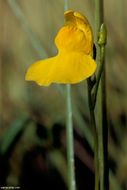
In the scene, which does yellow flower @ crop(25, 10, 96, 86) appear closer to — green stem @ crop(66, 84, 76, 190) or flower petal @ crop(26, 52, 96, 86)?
flower petal @ crop(26, 52, 96, 86)

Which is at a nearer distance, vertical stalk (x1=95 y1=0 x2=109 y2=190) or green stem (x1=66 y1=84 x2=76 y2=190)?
vertical stalk (x1=95 y1=0 x2=109 y2=190)

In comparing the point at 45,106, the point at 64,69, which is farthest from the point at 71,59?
the point at 45,106

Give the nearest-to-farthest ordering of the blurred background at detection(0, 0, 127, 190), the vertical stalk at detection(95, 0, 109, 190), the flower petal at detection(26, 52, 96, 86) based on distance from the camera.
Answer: the flower petal at detection(26, 52, 96, 86), the vertical stalk at detection(95, 0, 109, 190), the blurred background at detection(0, 0, 127, 190)

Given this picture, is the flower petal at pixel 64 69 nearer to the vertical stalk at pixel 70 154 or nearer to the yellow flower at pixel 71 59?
the yellow flower at pixel 71 59

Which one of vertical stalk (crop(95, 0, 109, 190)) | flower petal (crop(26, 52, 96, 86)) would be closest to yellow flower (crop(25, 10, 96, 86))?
flower petal (crop(26, 52, 96, 86))

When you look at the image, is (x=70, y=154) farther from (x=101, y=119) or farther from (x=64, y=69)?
(x=64, y=69)

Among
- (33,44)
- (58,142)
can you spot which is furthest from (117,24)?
(58,142)

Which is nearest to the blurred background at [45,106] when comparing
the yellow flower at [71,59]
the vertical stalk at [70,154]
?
the vertical stalk at [70,154]
